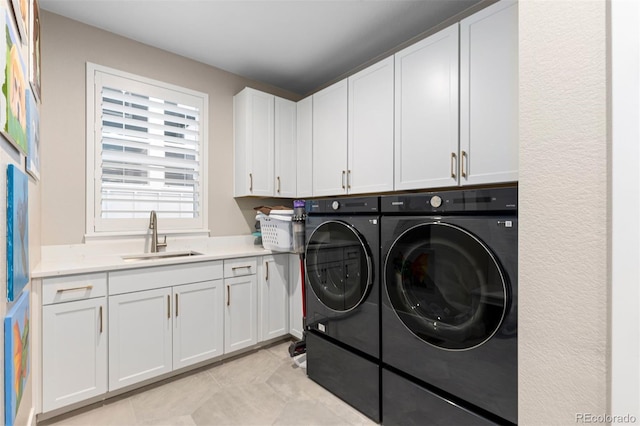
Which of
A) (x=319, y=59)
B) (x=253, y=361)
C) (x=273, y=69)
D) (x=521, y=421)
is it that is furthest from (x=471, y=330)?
(x=273, y=69)

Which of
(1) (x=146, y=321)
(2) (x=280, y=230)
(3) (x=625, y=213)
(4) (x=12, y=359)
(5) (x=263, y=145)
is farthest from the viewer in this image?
(5) (x=263, y=145)

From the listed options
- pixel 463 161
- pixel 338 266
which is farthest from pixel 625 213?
pixel 338 266

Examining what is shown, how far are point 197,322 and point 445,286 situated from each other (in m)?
1.80

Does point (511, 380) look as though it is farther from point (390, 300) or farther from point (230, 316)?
point (230, 316)

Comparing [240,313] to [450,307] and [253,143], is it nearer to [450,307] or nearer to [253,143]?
[253,143]

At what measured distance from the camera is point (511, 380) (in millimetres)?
1262

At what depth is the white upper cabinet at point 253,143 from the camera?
2865mm

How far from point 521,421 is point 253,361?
213cm

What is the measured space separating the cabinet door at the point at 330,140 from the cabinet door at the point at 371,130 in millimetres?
82

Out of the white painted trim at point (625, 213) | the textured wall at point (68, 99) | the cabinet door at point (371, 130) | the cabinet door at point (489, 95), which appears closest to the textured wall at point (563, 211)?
the white painted trim at point (625, 213)

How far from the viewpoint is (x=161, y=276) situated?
212cm

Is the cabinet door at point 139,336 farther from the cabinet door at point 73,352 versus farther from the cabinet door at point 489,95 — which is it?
the cabinet door at point 489,95

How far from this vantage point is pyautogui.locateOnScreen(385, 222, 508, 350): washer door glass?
4.35 feet

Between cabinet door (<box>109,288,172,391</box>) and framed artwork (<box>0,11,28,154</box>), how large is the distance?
3.87 ft
